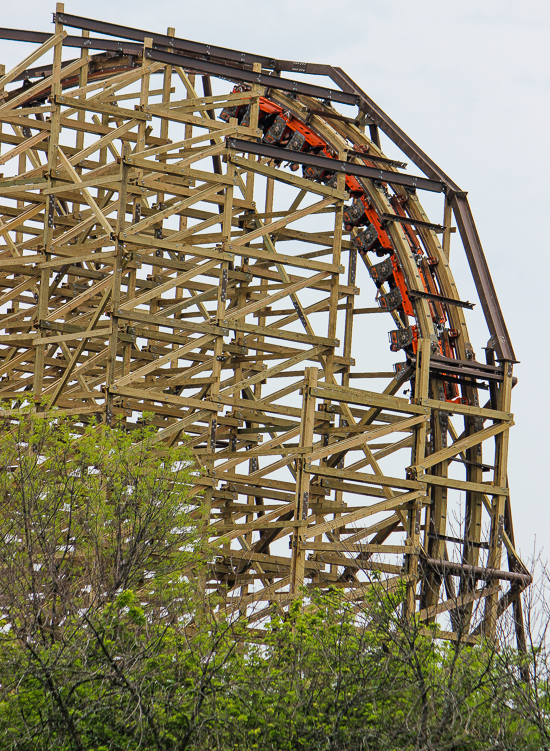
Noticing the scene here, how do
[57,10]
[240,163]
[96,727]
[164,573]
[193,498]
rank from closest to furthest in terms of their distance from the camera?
1. [96,727]
2. [164,573]
3. [193,498]
4. [240,163]
5. [57,10]

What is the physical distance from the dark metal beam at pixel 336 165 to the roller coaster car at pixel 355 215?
113cm

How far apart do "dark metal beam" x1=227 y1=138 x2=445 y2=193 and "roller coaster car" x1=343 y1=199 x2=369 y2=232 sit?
113cm

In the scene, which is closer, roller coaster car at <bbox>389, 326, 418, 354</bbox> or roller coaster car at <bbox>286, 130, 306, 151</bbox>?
roller coaster car at <bbox>389, 326, 418, 354</bbox>

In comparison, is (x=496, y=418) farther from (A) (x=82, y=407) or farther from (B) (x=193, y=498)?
(A) (x=82, y=407)

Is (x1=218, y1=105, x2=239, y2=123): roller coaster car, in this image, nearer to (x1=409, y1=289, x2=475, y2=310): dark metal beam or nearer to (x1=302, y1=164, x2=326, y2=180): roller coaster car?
(x1=302, y1=164, x2=326, y2=180): roller coaster car

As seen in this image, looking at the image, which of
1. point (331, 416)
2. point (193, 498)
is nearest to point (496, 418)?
point (331, 416)

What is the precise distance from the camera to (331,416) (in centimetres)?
2339

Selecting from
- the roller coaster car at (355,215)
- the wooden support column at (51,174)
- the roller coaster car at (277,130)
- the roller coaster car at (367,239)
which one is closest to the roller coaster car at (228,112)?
the roller coaster car at (277,130)

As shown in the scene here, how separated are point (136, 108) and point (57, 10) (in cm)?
286

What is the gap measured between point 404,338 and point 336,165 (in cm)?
341

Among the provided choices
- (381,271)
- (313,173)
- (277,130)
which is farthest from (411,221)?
(277,130)

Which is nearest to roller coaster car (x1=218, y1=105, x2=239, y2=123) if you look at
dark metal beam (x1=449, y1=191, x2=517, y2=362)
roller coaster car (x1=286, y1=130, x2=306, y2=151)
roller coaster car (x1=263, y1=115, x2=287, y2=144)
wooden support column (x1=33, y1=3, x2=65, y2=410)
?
roller coaster car (x1=263, y1=115, x2=287, y2=144)

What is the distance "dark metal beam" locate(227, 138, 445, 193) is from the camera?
21266mm

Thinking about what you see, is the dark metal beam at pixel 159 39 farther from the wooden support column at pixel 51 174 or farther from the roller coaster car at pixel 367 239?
the roller coaster car at pixel 367 239
